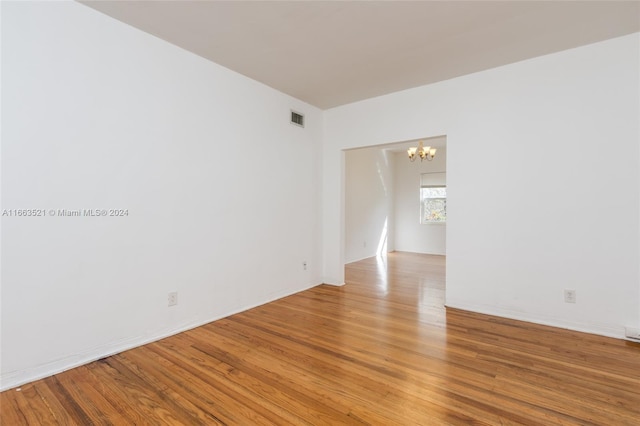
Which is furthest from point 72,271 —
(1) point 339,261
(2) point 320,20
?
(1) point 339,261

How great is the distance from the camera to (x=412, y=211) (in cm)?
821

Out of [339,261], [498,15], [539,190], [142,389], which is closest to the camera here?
[142,389]

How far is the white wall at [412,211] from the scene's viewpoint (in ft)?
25.6

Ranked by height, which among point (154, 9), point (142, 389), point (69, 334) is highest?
point (154, 9)

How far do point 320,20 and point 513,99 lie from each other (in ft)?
7.16

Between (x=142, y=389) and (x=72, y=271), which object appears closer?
(x=142, y=389)

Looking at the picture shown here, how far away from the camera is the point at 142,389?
192cm

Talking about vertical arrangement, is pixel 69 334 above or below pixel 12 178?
below

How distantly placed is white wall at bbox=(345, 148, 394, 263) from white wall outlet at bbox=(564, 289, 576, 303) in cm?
396

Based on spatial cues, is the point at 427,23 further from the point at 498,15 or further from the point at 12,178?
the point at 12,178

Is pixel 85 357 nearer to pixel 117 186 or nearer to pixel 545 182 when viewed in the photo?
pixel 117 186

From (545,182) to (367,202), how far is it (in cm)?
432

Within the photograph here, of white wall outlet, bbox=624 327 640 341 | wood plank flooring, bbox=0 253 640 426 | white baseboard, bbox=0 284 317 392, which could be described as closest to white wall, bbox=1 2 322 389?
white baseboard, bbox=0 284 317 392

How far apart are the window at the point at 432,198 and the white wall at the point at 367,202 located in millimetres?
842
